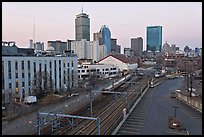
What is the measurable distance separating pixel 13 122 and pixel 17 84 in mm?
5741

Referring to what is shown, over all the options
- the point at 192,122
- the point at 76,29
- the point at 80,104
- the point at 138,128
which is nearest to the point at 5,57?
the point at 80,104

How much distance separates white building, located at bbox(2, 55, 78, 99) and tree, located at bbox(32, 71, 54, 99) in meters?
0.38

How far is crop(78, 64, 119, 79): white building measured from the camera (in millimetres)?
26673

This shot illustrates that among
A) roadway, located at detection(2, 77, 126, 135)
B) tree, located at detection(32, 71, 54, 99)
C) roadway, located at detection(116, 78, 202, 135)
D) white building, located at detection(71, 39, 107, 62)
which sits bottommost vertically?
roadway, located at detection(116, 78, 202, 135)

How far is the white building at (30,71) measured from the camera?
13.8m

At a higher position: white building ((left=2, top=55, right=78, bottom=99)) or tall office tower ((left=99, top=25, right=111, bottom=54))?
tall office tower ((left=99, top=25, right=111, bottom=54))

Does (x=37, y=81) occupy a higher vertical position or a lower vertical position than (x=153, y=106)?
higher

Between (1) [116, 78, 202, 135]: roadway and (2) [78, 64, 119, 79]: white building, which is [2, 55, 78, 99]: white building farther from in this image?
(2) [78, 64, 119, 79]: white building

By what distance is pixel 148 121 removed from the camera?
970 cm

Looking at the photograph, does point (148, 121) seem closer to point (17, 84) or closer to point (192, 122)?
point (192, 122)

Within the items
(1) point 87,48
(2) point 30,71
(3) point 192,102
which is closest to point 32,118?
(2) point 30,71

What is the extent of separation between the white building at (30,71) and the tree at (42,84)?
38cm

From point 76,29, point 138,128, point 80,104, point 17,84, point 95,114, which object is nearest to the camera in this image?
point 138,128

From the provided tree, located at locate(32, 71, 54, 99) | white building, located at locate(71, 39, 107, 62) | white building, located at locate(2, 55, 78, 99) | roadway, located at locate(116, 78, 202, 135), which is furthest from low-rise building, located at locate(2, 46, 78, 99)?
white building, located at locate(71, 39, 107, 62)
